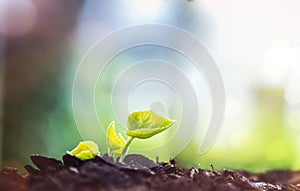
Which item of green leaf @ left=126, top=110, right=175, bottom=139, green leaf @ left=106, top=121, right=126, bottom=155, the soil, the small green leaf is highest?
green leaf @ left=126, top=110, right=175, bottom=139

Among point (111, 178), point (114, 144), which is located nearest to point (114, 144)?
point (114, 144)

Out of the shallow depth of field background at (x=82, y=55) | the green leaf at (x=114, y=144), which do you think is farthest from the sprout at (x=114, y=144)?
the shallow depth of field background at (x=82, y=55)

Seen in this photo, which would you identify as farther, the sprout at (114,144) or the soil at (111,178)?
the sprout at (114,144)

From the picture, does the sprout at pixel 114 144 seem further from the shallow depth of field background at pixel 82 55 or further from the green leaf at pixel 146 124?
the shallow depth of field background at pixel 82 55

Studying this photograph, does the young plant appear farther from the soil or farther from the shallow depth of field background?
the shallow depth of field background

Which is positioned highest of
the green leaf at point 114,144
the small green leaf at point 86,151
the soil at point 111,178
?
the green leaf at point 114,144

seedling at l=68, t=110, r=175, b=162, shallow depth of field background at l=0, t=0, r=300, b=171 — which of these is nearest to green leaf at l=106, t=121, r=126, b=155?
seedling at l=68, t=110, r=175, b=162
